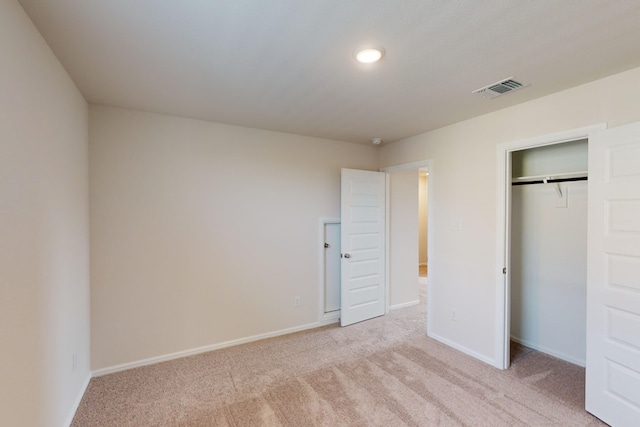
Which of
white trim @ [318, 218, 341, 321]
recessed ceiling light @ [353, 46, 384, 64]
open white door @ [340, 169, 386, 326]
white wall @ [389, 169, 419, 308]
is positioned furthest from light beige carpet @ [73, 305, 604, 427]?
recessed ceiling light @ [353, 46, 384, 64]

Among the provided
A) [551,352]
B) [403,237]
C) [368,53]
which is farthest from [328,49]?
[551,352]

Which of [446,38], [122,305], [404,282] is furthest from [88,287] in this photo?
[404,282]

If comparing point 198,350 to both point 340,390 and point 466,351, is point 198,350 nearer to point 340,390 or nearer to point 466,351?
point 340,390

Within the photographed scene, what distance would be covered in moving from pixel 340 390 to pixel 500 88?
9.11 feet

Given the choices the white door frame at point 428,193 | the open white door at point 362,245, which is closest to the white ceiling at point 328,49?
the white door frame at point 428,193

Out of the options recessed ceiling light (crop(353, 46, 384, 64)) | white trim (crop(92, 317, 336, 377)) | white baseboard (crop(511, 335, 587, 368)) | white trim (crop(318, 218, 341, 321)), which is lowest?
white baseboard (crop(511, 335, 587, 368))

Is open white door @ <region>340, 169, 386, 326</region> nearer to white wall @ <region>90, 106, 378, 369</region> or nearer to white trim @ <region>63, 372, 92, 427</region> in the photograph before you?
white wall @ <region>90, 106, 378, 369</region>

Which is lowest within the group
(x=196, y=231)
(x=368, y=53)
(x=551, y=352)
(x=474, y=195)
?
(x=551, y=352)

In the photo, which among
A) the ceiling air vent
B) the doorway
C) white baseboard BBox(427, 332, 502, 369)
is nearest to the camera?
the ceiling air vent

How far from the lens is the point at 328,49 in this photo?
1.76 m

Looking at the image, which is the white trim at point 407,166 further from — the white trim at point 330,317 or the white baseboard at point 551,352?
the white baseboard at point 551,352

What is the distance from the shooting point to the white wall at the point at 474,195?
2.31 metres

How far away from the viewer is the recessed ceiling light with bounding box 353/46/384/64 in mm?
1731

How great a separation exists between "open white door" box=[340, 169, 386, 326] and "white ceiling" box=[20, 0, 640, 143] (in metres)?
1.42
